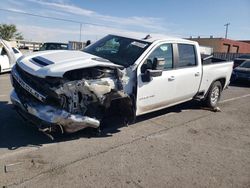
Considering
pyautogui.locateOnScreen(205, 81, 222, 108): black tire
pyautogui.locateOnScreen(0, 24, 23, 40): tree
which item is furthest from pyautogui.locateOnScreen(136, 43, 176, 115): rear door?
pyautogui.locateOnScreen(0, 24, 23, 40): tree

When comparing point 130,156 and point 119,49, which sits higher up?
point 119,49

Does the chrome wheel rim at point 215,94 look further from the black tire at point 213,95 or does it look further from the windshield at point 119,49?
the windshield at point 119,49

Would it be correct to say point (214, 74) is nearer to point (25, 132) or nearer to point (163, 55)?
point (163, 55)

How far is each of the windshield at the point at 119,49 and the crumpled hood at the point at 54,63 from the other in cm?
66

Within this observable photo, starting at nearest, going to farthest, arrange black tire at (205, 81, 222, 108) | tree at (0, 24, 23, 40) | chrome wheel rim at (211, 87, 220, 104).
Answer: black tire at (205, 81, 222, 108)
chrome wheel rim at (211, 87, 220, 104)
tree at (0, 24, 23, 40)

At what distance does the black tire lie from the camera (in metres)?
8.16

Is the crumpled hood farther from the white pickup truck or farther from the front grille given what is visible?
the front grille

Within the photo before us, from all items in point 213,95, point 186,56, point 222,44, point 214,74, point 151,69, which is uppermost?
point 222,44

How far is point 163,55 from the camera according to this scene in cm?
623

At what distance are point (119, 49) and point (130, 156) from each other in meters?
2.47

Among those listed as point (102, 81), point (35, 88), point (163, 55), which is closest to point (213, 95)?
point (163, 55)

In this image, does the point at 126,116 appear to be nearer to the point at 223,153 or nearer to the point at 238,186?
the point at 223,153

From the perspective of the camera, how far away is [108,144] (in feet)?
16.4

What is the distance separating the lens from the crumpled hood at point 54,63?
451 centimetres
